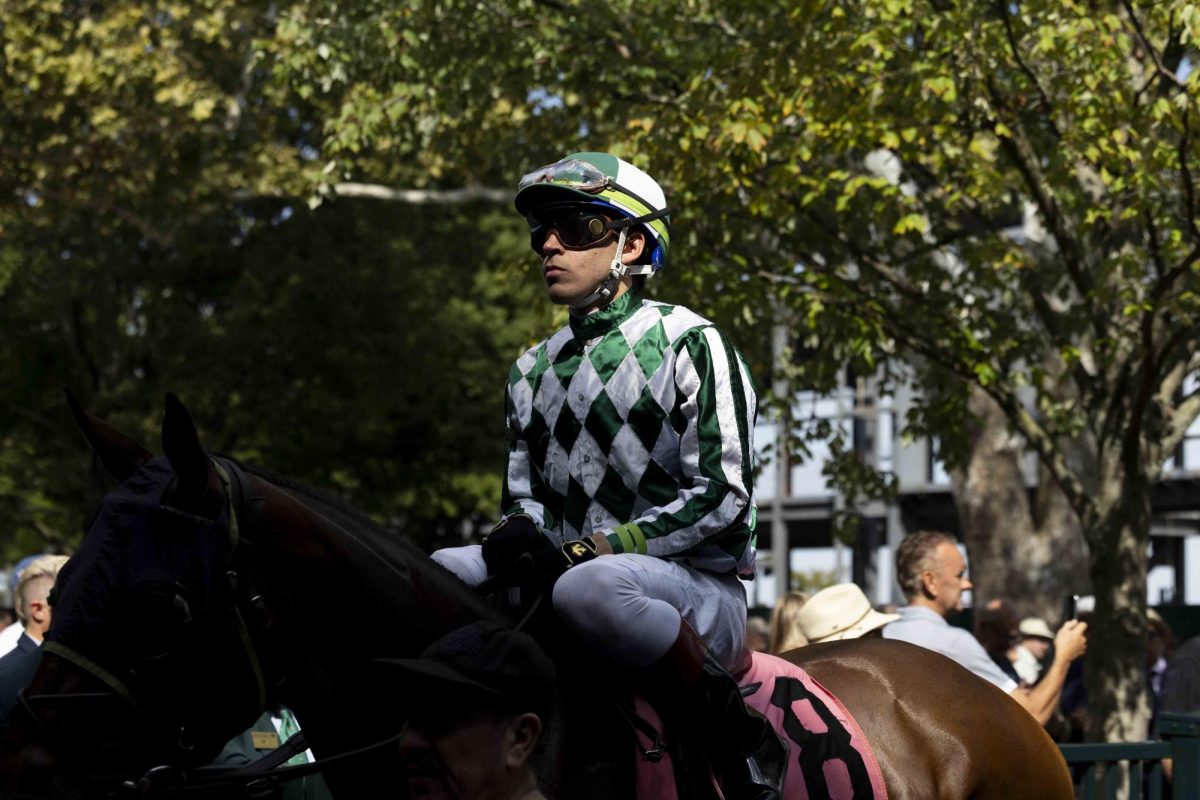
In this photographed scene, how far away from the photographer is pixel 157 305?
24406 mm

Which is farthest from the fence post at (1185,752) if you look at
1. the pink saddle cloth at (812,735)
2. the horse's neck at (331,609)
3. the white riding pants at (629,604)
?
the horse's neck at (331,609)

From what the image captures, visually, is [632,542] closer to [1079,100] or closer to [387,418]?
[1079,100]

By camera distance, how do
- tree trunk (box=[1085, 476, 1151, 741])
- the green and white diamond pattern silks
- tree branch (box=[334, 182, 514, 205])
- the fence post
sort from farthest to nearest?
tree branch (box=[334, 182, 514, 205]) → tree trunk (box=[1085, 476, 1151, 741]) → the fence post → the green and white diamond pattern silks

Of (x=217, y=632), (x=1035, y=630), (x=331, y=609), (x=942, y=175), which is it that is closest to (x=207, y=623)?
(x=217, y=632)

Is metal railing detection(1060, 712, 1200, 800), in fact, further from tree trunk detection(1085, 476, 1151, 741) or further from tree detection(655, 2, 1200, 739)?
tree trunk detection(1085, 476, 1151, 741)

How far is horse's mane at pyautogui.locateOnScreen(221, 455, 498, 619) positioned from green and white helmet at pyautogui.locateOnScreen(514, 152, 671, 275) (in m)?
0.86

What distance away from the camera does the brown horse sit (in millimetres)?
3020

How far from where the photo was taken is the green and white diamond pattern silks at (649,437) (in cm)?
369

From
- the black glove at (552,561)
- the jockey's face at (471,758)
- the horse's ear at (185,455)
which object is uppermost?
the horse's ear at (185,455)

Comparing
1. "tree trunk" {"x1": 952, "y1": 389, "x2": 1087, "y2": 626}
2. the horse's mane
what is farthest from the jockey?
"tree trunk" {"x1": 952, "y1": 389, "x2": 1087, "y2": 626}

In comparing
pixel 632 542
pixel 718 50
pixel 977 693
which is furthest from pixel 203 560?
pixel 718 50

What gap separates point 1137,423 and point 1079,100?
2125 millimetres

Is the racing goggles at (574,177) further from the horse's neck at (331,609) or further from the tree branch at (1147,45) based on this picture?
the tree branch at (1147,45)

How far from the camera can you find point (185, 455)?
313cm
